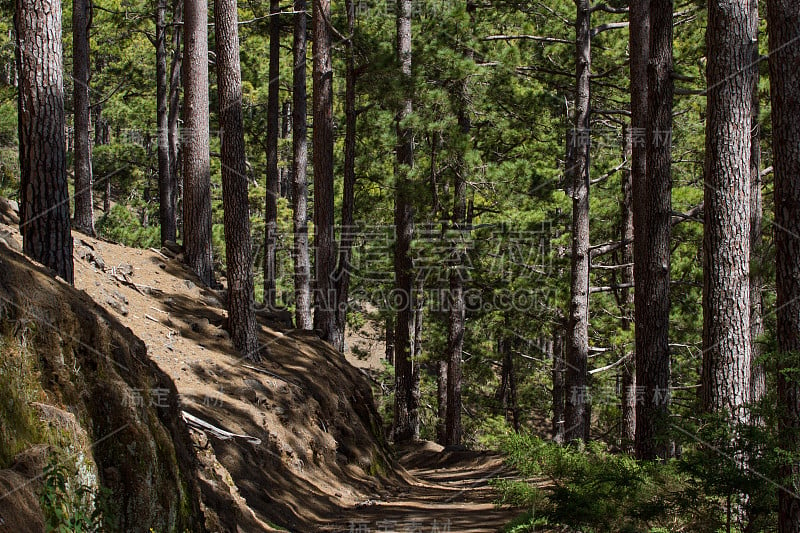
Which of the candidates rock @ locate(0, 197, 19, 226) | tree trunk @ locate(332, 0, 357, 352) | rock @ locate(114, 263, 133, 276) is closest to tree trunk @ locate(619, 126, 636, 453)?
tree trunk @ locate(332, 0, 357, 352)

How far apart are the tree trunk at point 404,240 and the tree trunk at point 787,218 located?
356 inches

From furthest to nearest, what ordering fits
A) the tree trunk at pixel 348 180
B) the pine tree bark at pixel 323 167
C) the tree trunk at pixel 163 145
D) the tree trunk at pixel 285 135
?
the tree trunk at pixel 285 135 < the tree trunk at pixel 163 145 < the tree trunk at pixel 348 180 < the pine tree bark at pixel 323 167

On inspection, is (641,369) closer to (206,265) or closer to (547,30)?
(206,265)

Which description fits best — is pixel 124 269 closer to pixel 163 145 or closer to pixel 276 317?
pixel 276 317

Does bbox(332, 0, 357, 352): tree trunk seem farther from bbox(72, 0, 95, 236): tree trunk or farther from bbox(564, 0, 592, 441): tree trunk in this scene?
bbox(72, 0, 95, 236): tree trunk

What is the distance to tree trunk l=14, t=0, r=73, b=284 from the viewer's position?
7.06m

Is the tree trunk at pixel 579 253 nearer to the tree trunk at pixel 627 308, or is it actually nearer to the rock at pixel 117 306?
the tree trunk at pixel 627 308

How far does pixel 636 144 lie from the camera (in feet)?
38.0

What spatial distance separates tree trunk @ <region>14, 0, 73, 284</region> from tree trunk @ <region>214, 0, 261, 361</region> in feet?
10.8

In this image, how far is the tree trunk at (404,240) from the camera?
15641mm

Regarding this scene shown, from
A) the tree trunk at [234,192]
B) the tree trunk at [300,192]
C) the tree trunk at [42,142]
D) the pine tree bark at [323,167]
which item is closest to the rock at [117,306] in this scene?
the tree trunk at [234,192]

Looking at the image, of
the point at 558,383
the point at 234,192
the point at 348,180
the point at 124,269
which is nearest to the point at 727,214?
the point at 234,192

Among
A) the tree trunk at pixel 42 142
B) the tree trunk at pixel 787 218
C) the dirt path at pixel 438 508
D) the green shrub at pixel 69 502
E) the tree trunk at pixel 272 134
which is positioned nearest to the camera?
the green shrub at pixel 69 502

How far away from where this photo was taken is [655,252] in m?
9.62
